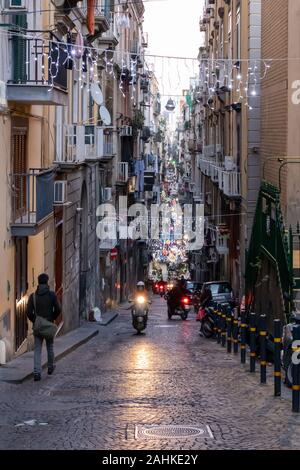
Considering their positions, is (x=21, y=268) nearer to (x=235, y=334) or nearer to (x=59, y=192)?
(x=235, y=334)

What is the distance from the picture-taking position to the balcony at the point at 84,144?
25264 millimetres

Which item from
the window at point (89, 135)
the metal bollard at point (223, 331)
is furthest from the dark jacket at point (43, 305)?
the window at point (89, 135)

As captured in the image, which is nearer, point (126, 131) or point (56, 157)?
point (56, 157)

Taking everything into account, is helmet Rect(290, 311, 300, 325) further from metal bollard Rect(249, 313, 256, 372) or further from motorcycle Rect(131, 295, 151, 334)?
motorcycle Rect(131, 295, 151, 334)

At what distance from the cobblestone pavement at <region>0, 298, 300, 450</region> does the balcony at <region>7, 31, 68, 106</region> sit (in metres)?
4.97

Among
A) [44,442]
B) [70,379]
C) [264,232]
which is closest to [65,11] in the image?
[264,232]

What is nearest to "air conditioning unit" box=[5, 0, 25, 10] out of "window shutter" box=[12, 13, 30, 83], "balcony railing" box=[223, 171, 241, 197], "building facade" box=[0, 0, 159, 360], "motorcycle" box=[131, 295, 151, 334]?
"building facade" box=[0, 0, 159, 360]

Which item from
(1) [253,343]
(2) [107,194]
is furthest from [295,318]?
(2) [107,194]

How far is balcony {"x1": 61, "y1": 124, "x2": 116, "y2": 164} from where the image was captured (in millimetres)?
25264

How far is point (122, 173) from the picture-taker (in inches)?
1831

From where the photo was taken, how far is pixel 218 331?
2250cm

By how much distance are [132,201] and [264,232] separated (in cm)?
3349

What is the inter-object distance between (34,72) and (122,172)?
93.5 ft

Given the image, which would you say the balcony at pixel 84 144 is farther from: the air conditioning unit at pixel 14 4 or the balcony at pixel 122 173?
the balcony at pixel 122 173
